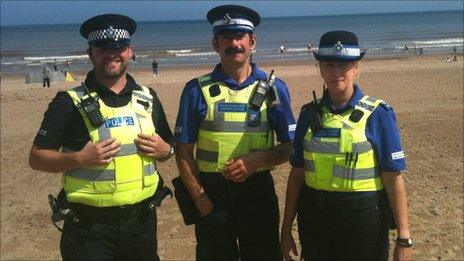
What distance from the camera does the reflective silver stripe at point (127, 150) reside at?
12.0 ft

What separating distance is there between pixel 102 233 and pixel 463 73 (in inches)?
1005

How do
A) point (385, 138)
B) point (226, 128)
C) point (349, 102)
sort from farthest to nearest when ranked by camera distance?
point (226, 128)
point (349, 102)
point (385, 138)

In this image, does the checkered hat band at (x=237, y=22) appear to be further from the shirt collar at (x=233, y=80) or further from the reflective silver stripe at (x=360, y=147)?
the reflective silver stripe at (x=360, y=147)

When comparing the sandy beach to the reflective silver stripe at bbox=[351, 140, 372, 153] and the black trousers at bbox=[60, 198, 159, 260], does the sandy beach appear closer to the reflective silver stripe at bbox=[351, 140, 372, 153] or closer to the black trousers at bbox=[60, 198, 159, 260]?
the black trousers at bbox=[60, 198, 159, 260]

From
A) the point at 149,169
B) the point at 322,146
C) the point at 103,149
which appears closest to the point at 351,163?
the point at 322,146

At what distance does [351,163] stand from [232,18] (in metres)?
1.48

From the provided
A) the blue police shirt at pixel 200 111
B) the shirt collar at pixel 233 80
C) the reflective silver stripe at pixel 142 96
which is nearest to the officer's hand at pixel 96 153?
the reflective silver stripe at pixel 142 96

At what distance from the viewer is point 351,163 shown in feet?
11.5

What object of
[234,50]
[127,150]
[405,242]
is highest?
[234,50]

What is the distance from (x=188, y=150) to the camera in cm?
405

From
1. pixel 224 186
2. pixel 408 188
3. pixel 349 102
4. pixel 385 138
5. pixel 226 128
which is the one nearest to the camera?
pixel 385 138

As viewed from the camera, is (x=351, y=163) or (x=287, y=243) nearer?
(x=351, y=163)

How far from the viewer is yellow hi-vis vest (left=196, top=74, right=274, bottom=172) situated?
3928mm

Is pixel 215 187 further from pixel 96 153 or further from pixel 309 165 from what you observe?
pixel 96 153
